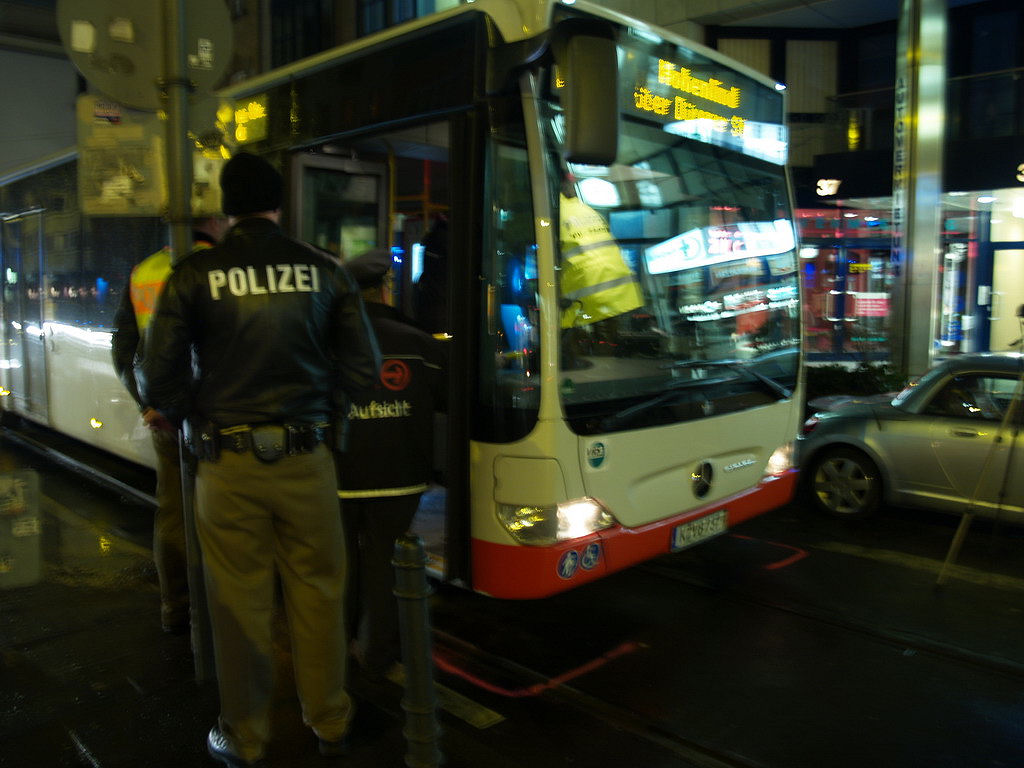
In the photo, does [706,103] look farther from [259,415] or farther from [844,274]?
[844,274]

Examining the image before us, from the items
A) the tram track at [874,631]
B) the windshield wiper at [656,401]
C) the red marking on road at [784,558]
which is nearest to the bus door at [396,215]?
the windshield wiper at [656,401]

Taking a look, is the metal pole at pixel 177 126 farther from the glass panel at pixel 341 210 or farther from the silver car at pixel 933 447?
the silver car at pixel 933 447

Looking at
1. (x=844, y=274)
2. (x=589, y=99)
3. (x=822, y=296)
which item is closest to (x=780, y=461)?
(x=589, y=99)

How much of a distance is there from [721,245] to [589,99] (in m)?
1.75

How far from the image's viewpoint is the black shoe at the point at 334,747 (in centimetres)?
341

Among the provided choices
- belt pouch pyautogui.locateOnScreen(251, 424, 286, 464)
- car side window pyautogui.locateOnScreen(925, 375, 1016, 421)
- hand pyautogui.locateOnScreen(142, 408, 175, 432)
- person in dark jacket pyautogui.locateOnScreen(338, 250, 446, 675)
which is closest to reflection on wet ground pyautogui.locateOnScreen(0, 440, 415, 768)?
person in dark jacket pyautogui.locateOnScreen(338, 250, 446, 675)

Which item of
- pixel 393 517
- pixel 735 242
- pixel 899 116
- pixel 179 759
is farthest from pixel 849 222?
pixel 179 759

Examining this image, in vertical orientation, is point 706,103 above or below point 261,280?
above

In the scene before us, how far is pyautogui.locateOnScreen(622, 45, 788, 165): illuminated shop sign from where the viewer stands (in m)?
4.42

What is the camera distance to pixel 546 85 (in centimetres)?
398

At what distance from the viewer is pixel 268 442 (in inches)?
120

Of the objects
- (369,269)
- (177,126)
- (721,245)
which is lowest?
(369,269)

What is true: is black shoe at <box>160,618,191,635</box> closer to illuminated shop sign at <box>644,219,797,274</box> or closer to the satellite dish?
the satellite dish

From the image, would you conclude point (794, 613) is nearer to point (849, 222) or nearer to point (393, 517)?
point (393, 517)
